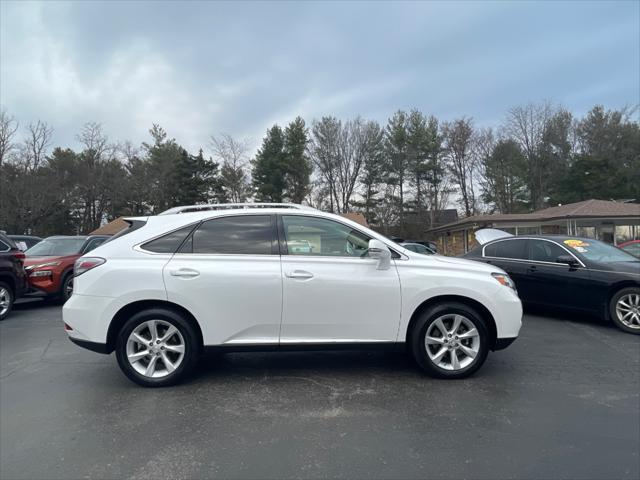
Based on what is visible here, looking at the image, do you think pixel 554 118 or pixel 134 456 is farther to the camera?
pixel 554 118

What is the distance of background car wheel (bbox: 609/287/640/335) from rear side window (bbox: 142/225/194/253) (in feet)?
21.1

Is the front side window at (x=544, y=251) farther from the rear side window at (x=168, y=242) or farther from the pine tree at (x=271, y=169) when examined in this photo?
the pine tree at (x=271, y=169)

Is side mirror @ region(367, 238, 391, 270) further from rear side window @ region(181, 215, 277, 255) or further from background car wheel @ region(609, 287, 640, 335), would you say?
background car wheel @ region(609, 287, 640, 335)

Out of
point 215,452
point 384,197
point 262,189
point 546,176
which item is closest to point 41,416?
point 215,452

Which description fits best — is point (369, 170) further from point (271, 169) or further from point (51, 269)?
point (51, 269)

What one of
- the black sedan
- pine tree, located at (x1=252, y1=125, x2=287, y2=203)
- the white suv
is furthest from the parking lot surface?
pine tree, located at (x1=252, y1=125, x2=287, y2=203)

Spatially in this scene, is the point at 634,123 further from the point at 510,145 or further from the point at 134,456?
the point at 134,456

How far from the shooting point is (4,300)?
8008mm

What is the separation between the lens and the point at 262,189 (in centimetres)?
4219

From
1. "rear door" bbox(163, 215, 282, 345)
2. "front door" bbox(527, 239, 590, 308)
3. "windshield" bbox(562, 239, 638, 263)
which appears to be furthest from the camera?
"windshield" bbox(562, 239, 638, 263)

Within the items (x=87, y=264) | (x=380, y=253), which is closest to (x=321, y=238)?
(x=380, y=253)

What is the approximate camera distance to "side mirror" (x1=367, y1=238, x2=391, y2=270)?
4000 millimetres

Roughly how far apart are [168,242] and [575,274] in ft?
20.7

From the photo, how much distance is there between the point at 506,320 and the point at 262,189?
39266 millimetres
